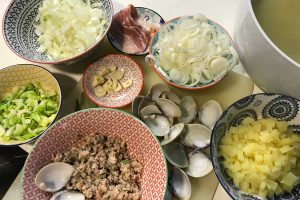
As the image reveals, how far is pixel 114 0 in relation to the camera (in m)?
1.19

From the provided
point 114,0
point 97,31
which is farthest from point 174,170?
point 114,0

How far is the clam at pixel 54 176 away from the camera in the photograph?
821 millimetres

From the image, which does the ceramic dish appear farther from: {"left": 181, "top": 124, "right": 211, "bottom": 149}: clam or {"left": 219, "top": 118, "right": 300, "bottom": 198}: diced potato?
{"left": 219, "top": 118, "right": 300, "bottom": 198}: diced potato

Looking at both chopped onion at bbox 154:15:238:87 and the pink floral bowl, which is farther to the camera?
chopped onion at bbox 154:15:238:87

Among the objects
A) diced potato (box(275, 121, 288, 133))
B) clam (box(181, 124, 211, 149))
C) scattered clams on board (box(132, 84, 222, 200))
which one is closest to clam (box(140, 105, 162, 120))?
scattered clams on board (box(132, 84, 222, 200))

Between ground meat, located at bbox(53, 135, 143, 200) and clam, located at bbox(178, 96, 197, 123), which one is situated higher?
clam, located at bbox(178, 96, 197, 123)

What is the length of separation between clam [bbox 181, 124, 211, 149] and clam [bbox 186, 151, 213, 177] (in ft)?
0.08

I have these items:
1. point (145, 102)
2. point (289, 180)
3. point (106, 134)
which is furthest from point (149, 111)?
point (289, 180)

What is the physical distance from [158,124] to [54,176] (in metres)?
0.32

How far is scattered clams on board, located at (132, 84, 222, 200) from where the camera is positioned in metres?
0.87

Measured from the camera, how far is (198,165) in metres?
0.89

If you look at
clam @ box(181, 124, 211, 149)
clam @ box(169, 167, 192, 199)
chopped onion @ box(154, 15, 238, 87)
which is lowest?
clam @ box(169, 167, 192, 199)

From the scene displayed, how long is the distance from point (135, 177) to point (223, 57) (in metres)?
0.44

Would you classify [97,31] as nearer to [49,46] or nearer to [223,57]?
[49,46]
